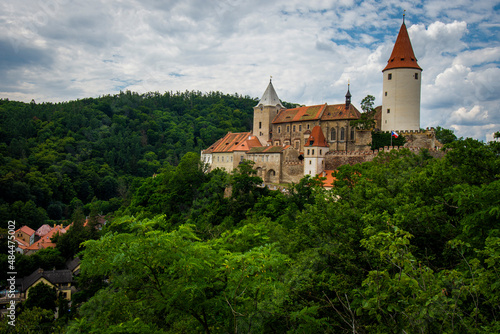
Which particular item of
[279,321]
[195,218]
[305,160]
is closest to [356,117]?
[305,160]

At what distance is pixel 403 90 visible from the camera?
41156 millimetres

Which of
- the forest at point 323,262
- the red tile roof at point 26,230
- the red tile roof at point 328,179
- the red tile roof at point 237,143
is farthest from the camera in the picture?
the red tile roof at point 26,230

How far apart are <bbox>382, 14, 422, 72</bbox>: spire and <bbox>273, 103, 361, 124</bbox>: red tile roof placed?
20.7ft

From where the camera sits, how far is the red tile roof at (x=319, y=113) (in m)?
46.2

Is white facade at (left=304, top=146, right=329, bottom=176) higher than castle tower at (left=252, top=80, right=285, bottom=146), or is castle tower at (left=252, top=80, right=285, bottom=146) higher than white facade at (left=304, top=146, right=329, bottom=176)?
castle tower at (left=252, top=80, right=285, bottom=146)

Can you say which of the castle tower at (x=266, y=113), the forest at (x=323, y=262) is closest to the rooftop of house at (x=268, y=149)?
the castle tower at (x=266, y=113)

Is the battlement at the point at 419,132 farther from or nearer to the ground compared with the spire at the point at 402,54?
nearer to the ground

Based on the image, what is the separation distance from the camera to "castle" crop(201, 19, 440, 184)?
41156mm

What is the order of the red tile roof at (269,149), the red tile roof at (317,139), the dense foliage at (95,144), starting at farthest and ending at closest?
1. the dense foliage at (95,144)
2. the red tile roof at (269,149)
3. the red tile roof at (317,139)

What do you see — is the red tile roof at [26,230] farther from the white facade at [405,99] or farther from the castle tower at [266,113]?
→ the white facade at [405,99]

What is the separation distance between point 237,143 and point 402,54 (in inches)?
940

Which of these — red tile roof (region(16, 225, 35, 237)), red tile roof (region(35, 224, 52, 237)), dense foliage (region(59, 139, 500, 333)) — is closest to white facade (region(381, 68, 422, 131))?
dense foliage (region(59, 139, 500, 333))

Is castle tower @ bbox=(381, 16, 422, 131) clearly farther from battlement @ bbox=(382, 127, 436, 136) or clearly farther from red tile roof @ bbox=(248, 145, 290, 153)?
red tile roof @ bbox=(248, 145, 290, 153)

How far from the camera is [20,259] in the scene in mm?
45781
